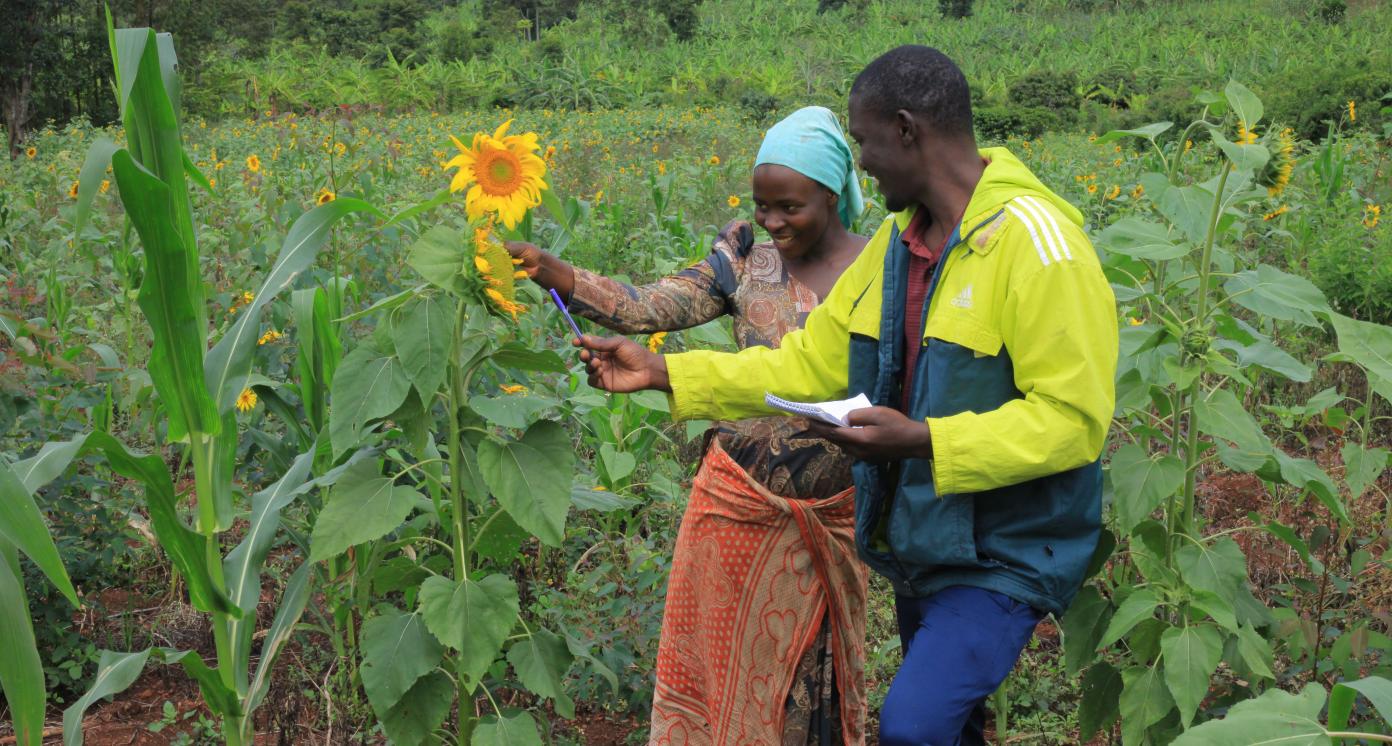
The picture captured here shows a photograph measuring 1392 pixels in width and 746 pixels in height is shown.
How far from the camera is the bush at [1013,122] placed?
15461 millimetres

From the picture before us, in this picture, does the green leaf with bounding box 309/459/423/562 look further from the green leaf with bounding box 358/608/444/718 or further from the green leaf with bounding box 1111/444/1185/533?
the green leaf with bounding box 1111/444/1185/533

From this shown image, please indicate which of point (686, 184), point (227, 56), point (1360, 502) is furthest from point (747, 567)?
point (227, 56)

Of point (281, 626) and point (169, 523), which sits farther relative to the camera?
point (281, 626)

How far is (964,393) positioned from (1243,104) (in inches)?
32.4

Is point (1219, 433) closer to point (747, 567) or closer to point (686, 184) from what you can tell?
point (747, 567)

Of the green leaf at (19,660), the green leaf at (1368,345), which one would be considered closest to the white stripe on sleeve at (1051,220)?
the green leaf at (1368,345)

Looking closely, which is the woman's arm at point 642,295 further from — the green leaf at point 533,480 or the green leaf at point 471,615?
the green leaf at point 471,615

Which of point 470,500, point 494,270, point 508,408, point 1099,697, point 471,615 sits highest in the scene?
point 494,270

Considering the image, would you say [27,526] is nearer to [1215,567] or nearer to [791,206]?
[791,206]

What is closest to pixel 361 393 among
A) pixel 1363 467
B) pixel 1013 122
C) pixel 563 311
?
pixel 563 311

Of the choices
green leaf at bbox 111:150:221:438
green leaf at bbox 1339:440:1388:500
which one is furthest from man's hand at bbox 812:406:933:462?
green leaf at bbox 1339:440:1388:500

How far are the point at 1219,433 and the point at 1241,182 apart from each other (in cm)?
46

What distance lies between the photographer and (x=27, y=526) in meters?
1.81

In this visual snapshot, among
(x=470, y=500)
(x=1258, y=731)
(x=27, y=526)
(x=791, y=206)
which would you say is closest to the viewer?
(x=1258, y=731)
